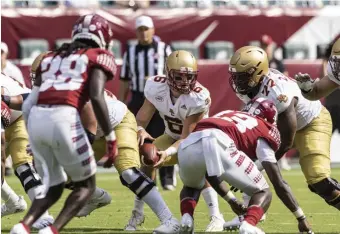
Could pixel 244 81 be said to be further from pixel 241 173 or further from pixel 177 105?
pixel 241 173

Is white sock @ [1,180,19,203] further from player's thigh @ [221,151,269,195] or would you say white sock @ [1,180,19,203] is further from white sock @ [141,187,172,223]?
player's thigh @ [221,151,269,195]

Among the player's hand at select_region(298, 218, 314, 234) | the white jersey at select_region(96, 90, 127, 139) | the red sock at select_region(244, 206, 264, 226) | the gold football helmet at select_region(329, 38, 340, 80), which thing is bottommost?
the player's hand at select_region(298, 218, 314, 234)

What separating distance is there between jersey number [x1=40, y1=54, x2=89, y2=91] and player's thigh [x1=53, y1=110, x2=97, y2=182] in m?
0.17

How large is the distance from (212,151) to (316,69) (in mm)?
7936

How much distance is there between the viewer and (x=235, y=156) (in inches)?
251

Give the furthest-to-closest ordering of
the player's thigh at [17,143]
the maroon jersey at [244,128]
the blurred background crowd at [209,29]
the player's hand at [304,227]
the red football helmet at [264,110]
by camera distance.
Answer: the blurred background crowd at [209,29]
the player's thigh at [17,143]
the player's hand at [304,227]
the red football helmet at [264,110]
the maroon jersey at [244,128]

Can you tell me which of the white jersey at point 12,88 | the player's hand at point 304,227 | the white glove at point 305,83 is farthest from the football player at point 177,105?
the white jersey at point 12,88

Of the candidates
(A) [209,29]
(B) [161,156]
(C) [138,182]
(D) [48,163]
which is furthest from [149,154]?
(A) [209,29]

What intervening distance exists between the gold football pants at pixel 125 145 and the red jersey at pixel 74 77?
120cm

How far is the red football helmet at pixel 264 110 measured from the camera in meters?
6.75

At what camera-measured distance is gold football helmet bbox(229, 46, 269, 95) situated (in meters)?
7.29

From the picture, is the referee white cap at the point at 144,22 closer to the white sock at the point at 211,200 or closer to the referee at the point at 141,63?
the referee at the point at 141,63

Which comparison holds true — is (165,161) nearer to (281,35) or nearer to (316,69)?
(316,69)

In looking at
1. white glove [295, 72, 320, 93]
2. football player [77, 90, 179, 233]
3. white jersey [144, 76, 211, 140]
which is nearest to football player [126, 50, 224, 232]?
white jersey [144, 76, 211, 140]
